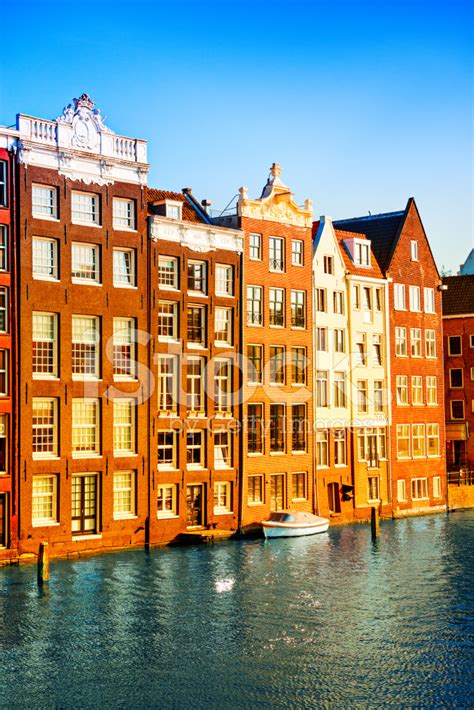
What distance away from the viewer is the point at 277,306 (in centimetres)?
7369

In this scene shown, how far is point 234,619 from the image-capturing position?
46219mm

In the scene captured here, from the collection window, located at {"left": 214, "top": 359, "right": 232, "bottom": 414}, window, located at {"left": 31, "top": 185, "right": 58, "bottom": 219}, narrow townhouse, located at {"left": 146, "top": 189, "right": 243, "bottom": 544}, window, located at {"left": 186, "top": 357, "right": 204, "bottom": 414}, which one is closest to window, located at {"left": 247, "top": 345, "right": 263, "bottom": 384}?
narrow townhouse, located at {"left": 146, "top": 189, "right": 243, "bottom": 544}

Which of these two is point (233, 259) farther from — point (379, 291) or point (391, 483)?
point (391, 483)

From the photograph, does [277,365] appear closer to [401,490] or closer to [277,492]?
[277,492]

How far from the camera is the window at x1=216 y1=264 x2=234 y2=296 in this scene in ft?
228

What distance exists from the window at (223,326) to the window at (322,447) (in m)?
11.2

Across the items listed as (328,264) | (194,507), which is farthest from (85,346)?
(328,264)

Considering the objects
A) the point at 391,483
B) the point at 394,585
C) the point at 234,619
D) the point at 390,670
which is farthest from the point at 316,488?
the point at 390,670

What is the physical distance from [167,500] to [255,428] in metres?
8.93

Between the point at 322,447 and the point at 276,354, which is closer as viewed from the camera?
the point at 276,354

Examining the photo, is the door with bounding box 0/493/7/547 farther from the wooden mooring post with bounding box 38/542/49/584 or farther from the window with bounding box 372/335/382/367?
the window with bounding box 372/335/382/367

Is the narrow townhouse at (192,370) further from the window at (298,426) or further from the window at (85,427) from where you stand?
the window at (298,426)

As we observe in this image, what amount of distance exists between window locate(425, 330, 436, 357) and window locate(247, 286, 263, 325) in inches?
817

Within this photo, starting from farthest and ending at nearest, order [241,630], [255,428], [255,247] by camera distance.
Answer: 1. [255,247]
2. [255,428]
3. [241,630]
